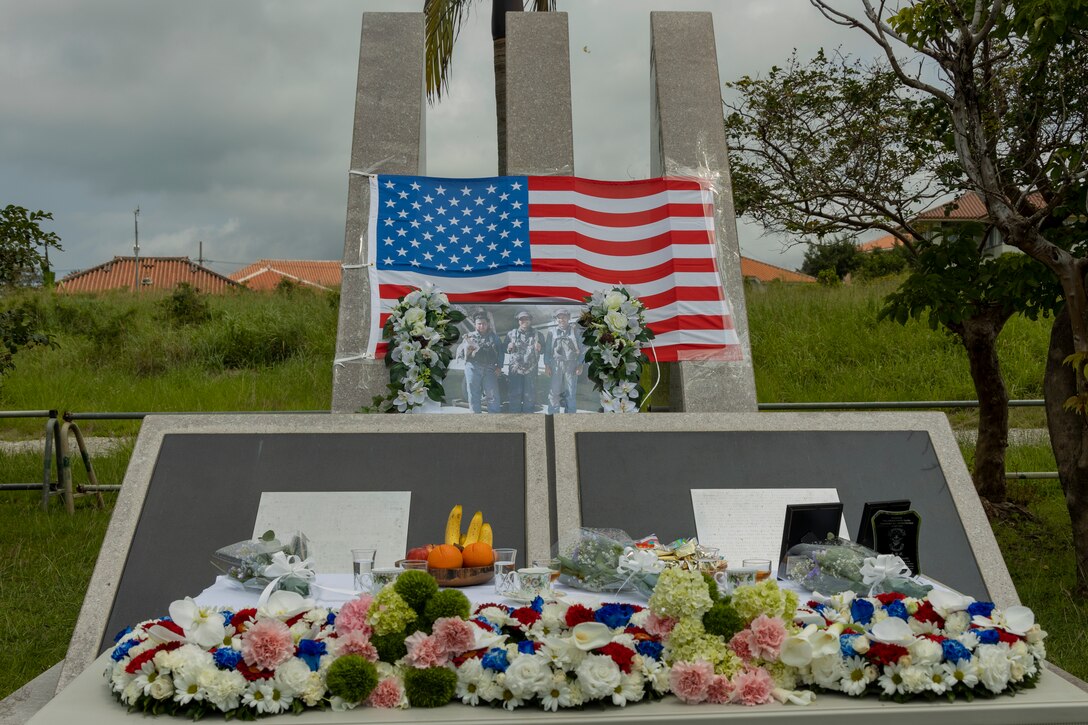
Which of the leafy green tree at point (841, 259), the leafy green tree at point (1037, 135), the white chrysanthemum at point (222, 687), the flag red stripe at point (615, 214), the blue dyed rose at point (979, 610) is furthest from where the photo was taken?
the leafy green tree at point (841, 259)

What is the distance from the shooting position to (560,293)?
7918mm

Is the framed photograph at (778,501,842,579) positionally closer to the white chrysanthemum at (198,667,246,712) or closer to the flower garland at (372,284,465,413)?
the white chrysanthemum at (198,667,246,712)

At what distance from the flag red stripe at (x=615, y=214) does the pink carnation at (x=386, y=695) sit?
18.8 feet

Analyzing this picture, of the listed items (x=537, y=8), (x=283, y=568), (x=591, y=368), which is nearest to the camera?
(x=283, y=568)

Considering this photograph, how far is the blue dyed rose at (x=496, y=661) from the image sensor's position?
110 inches

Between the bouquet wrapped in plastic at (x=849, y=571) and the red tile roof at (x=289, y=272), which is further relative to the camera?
the red tile roof at (x=289, y=272)

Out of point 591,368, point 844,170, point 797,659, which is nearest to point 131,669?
point 797,659

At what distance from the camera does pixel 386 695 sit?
279 cm

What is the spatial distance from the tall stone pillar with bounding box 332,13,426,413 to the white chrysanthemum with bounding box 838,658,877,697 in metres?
5.31

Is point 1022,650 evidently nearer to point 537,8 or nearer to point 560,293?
point 560,293

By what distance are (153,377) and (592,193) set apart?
10.3 metres

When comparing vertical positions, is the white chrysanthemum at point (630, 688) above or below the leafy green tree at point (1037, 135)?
below

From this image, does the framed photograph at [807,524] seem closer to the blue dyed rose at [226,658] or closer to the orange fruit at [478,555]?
the orange fruit at [478,555]

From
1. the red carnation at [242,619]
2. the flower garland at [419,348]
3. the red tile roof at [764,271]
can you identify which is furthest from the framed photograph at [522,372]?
the red tile roof at [764,271]
